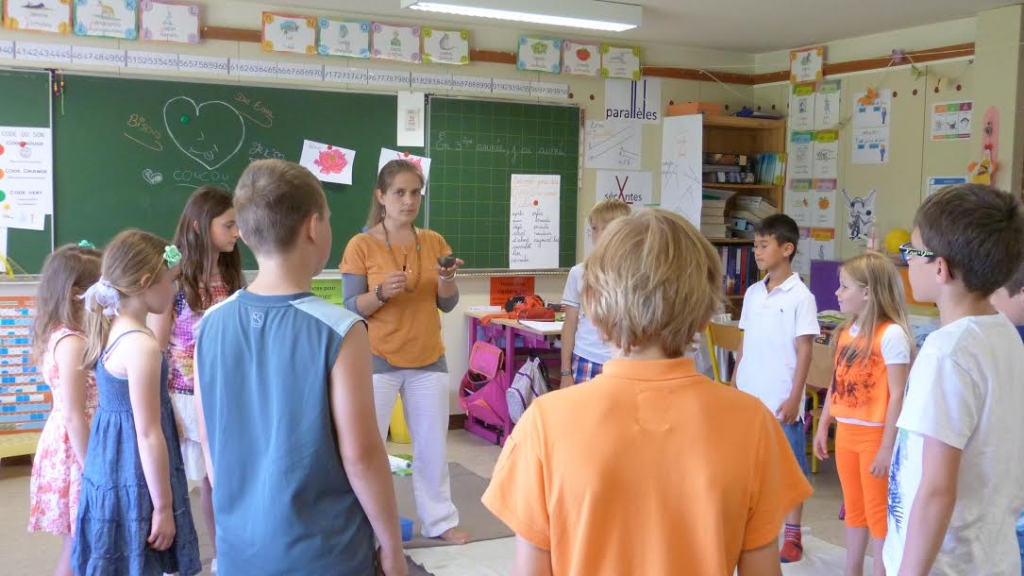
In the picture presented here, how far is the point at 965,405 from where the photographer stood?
62.4 inches

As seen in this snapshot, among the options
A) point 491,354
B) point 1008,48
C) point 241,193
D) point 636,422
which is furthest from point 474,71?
point 636,422

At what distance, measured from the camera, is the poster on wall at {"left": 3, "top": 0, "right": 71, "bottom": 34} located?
4.69m

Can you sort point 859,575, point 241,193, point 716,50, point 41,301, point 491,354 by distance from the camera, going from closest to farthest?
point 241,193, point 41,301, point 859,575, point 491,354, point 716,50

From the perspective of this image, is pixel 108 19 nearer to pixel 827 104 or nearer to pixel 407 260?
pixel 407 260

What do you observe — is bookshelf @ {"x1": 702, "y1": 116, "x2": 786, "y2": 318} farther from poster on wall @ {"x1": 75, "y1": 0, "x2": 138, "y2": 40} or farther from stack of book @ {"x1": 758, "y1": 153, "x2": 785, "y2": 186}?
poster on wall @ {"x1": 75, "y1": 0, "x2": 138, "y2": 40}

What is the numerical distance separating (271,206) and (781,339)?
251cm

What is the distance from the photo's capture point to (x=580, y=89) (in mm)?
6203

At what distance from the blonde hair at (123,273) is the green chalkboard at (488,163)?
133 inches

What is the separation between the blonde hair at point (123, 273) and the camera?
7.87 feet

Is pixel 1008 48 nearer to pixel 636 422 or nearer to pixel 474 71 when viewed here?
pixel 474 71

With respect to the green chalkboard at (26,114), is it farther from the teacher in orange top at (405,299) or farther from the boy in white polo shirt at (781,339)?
the boy in white polo shirt at (781,339)

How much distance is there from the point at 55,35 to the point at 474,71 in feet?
7.81

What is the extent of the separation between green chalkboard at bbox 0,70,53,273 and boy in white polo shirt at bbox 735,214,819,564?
364 centimetres

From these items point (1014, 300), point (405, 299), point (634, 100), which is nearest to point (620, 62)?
point (634, 100)
